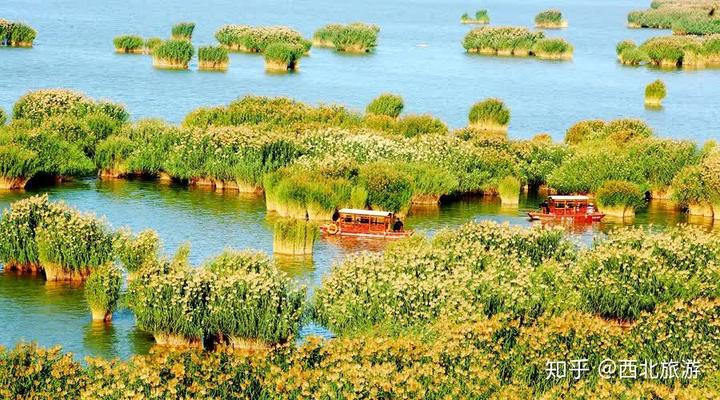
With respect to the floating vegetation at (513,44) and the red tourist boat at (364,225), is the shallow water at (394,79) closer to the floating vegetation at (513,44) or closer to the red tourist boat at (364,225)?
the floating vegetation at (513,44)

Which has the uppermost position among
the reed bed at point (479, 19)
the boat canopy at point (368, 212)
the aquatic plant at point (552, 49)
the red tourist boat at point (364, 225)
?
the reed bed at point (479, 19)

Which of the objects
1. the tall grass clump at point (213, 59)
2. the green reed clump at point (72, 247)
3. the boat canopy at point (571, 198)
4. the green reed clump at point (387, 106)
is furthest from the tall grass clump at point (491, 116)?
the green reed clump at point (72, 247)

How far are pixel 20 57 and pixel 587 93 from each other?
4354 cm

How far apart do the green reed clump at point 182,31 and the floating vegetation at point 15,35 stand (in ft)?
39.3

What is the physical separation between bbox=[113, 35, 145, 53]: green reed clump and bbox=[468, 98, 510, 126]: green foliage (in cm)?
4787

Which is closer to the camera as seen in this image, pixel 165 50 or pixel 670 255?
pixel 670 255

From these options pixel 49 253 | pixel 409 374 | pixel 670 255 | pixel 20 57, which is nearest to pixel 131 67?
pixel 20 57

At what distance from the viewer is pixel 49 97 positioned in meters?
61.6

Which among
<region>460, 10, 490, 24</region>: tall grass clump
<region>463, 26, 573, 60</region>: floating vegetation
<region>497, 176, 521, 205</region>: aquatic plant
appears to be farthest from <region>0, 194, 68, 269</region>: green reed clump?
<region>460, 10, 490, 24</region>: tall grass clump

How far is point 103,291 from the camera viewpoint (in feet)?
116

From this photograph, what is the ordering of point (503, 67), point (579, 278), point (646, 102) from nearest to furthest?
1. point (579, 278)
2. point (646, 102)
3. point (503, 67)

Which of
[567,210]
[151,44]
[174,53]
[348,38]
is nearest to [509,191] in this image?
[567,210]

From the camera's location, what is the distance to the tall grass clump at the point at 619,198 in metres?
52.2

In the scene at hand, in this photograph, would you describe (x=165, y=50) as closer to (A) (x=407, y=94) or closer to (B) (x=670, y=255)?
(A) (x=407, y=94)
